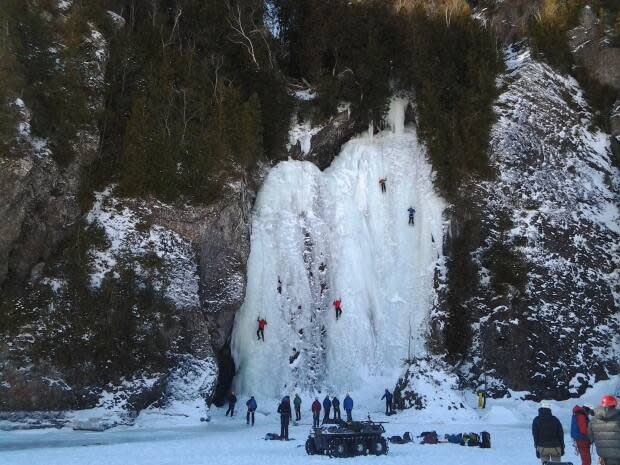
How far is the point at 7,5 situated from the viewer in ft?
Result: 74.4

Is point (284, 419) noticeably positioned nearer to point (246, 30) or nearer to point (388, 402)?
point (388, 402)

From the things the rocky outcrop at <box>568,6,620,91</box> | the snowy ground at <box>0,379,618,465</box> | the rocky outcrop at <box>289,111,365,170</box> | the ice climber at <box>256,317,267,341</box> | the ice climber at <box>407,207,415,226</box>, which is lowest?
the snowy ground at <box>0,379,618,465</box>

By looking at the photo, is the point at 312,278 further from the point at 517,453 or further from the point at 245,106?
the point at 517,453

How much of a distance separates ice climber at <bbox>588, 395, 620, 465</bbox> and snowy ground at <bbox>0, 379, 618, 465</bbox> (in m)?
5.82

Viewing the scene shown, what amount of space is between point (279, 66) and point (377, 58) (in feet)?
16.2

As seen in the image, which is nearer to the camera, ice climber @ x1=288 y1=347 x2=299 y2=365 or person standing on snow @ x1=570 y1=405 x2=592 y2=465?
person standing on snow @ x1=570 y1=405 x2=592 y2=465

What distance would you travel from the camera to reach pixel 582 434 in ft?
25.7

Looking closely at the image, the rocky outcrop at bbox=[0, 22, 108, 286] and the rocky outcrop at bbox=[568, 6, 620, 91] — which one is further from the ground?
the rocky outcrop at bbox=[568, 6, 620, 91]

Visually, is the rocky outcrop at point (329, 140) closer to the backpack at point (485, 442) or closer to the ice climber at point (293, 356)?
the ice climber at point (293, 356)

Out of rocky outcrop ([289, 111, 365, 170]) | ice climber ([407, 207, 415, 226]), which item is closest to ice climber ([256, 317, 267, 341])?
ice climber ([407, 207, 415, 226])

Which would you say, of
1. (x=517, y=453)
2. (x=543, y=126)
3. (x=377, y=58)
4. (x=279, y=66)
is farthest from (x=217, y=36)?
(x=517, y=453)

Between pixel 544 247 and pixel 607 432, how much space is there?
1873cm

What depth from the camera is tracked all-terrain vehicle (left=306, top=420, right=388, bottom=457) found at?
13.1 meters

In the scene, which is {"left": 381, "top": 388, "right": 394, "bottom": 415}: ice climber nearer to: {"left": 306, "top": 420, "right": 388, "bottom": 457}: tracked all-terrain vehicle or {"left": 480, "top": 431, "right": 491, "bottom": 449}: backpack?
{"left": 480, "top": 431, "right": 491, "bottom": 449}: backpack
